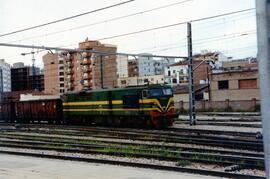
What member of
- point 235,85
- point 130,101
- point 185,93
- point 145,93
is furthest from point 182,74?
point 145,93

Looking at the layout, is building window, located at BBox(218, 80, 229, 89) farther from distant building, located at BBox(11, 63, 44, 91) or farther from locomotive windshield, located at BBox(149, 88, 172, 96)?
distant building, located at BBox(11, 63, 44, 91)

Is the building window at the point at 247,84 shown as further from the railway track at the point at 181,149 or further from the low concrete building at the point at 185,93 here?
the railway track at the point at 181,149

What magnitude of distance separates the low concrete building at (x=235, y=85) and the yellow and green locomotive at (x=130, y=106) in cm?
3001

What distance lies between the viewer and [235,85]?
58.0 metres

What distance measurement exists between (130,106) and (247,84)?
33.2m

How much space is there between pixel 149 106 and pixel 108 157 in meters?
11.6

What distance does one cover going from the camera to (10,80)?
153375mm

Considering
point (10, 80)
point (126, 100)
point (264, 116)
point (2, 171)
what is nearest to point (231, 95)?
point (126, 100)

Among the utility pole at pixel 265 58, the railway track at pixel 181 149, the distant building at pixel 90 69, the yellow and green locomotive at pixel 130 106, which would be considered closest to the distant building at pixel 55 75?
the distant building at pixel 90 69

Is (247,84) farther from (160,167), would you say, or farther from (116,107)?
(160,167)

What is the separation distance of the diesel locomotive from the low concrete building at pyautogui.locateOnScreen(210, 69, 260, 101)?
28922mm

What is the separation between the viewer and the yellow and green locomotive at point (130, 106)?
88.0 feet

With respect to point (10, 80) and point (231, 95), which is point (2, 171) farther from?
point (10, 80)

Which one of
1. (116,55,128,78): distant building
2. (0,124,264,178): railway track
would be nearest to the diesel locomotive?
(0,124,264,178): railway track
